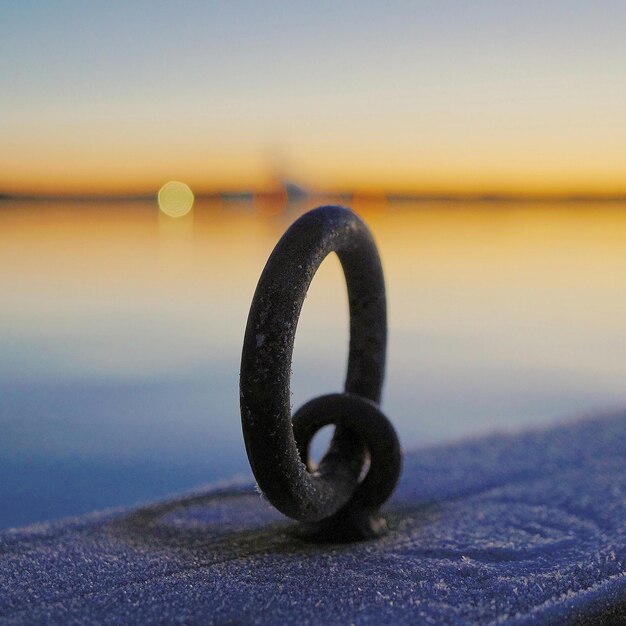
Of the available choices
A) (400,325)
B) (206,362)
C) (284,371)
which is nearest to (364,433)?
(284,371)

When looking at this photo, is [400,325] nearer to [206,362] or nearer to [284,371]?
[206,362]

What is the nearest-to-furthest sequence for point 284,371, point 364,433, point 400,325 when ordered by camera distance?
point 284,371 < point 364,433 < point 400,325

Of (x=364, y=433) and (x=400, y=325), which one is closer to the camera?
(x=364, y=433)

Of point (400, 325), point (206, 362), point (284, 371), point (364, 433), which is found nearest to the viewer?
point (284, 371)

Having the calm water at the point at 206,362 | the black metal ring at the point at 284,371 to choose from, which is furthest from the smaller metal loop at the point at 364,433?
the calm water at the point at 206,362

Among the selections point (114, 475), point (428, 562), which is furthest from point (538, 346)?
point (428, 562)

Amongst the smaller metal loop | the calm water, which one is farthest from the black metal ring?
the calm water
